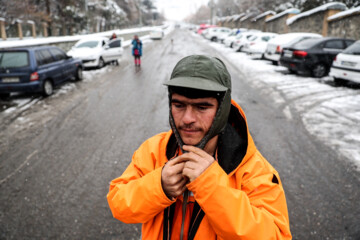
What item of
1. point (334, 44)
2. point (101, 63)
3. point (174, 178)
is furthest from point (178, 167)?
point (101, 63)

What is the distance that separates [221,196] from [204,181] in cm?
10

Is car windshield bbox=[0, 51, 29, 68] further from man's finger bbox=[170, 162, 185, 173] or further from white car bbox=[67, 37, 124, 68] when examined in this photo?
man's finger bbox=[170, 162, 185, 173]

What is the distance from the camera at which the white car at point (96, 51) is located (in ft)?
43.0

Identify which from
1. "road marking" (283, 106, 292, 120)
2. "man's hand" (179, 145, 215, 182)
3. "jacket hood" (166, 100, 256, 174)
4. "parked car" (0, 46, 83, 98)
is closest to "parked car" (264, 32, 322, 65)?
"road marking" (283, 106, 292, 120)

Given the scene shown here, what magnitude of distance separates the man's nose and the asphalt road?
6.58 feet

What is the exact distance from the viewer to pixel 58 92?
892cm

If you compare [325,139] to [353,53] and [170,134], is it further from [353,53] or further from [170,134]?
[353,53]

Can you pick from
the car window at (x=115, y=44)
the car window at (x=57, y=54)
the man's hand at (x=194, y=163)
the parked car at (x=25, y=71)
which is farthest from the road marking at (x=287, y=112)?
the car window at (x=115, y=44)

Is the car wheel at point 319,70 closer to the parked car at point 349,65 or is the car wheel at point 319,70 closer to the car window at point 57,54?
the parked car at point 349,65

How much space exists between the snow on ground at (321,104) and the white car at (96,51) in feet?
25.5

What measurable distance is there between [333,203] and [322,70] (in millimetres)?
9129

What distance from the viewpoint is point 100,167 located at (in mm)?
4062

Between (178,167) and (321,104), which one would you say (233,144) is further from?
(321,104)

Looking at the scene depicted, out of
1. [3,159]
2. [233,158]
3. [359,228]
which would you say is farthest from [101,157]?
[359,228]
